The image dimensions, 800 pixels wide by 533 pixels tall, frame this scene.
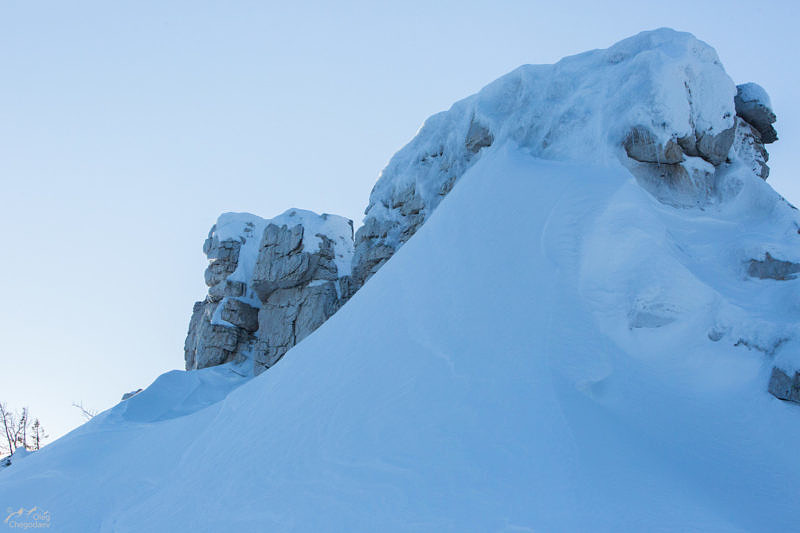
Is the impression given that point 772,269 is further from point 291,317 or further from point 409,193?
point 291,317

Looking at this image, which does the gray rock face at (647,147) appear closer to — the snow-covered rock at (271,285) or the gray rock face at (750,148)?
the gray rock face at (750,148)

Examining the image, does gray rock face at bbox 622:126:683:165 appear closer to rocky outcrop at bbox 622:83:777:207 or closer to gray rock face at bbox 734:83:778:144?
rocky outcrop at bbox 622:83:777:207

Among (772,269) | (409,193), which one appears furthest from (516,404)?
(409,193)

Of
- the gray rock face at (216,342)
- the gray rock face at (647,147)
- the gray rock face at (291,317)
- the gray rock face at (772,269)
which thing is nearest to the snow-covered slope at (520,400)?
the gray rock face at (772,269)

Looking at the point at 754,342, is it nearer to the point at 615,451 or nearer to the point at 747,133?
the point at 615,451

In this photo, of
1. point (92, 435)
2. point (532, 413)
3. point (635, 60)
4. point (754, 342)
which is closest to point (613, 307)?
point (754, 342)

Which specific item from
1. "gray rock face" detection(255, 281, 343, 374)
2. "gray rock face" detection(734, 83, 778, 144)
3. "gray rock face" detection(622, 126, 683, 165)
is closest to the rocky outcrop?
"gray rock face" detection(622, 126, 683, 165)

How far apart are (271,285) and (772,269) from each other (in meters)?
14.4

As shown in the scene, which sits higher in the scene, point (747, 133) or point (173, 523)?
point (747, 133)

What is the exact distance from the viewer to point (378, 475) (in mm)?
4766

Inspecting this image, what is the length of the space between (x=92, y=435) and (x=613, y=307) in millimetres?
8041

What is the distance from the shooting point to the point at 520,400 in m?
5.23

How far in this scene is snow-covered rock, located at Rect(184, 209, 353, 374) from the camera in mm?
17656

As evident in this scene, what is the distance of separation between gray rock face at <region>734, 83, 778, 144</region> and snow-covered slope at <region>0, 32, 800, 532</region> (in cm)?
201
